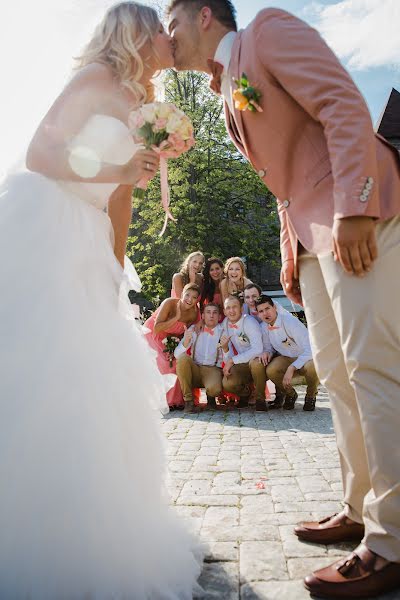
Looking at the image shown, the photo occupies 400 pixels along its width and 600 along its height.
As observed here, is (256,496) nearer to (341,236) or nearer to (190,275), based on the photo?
(341,236)

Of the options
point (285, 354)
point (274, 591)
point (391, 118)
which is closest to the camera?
point (274, 591)

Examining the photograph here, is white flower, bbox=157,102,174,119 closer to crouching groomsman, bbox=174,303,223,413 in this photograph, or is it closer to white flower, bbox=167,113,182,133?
white flower, bbox=167,113,182,133

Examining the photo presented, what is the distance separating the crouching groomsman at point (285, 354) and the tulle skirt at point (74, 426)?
17.5 ft

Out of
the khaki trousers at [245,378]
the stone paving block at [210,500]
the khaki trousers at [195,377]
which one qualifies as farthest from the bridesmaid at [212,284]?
the stone paving block at [210,500]

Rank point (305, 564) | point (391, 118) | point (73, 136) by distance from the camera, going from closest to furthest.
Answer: point (305, 564)
point (73, 136)
point (391, 118)

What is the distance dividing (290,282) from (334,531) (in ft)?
4.22

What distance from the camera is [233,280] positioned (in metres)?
8.80

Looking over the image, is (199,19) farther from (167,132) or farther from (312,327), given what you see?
(312,327)

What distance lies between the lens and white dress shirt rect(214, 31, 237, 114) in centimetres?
261

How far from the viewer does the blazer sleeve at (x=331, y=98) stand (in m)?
2.04

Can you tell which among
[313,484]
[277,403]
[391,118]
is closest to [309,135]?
[313,484]

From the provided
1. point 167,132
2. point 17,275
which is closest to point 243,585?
Answer: point 17,275

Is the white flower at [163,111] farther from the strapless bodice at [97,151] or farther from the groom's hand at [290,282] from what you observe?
the groom's hand at [290,282]

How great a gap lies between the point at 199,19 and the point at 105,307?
163 cm
